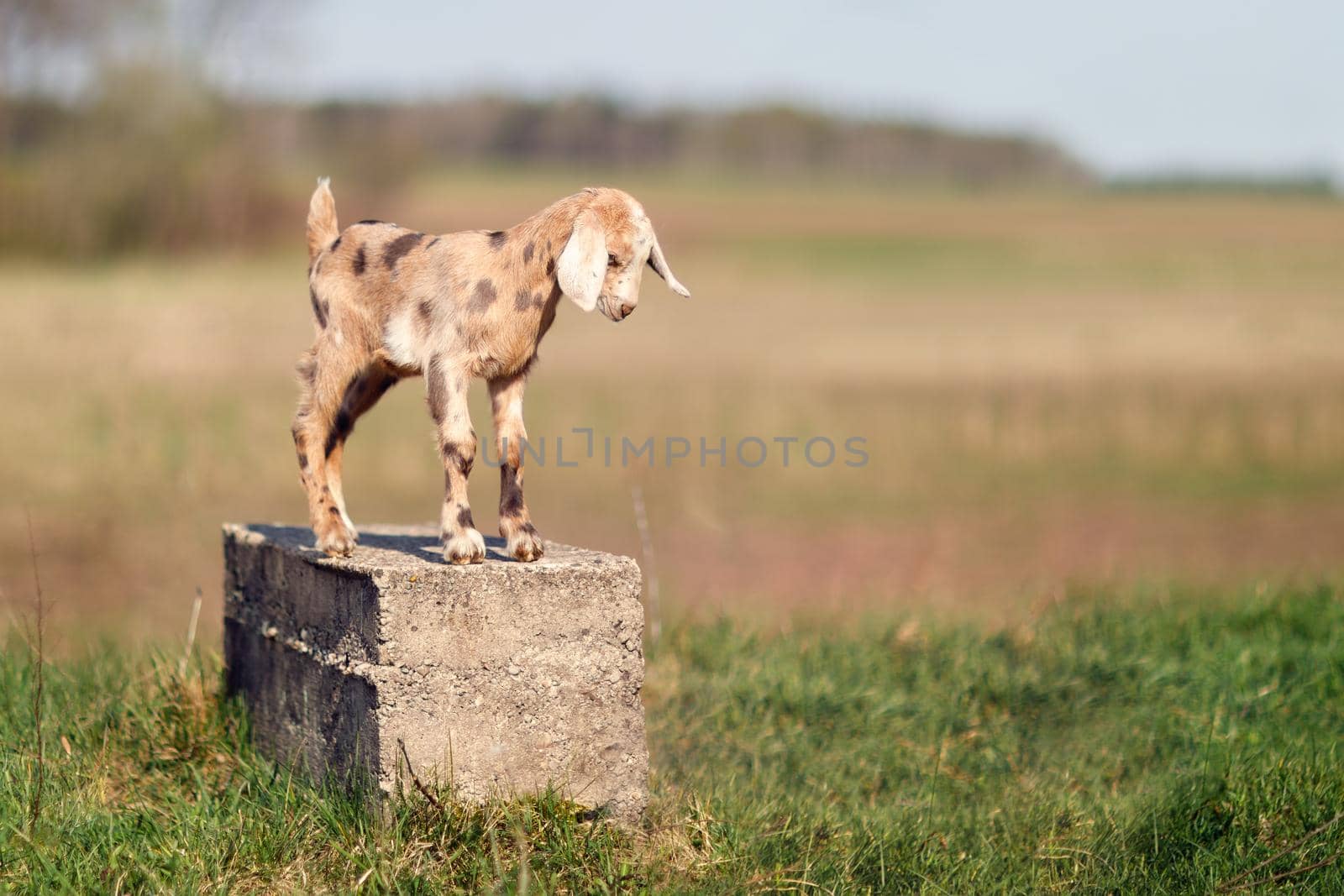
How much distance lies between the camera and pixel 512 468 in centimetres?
466

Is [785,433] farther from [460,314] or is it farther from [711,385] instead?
[460,314]

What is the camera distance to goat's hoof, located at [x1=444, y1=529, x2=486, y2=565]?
14.6 feet

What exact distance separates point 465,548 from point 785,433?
1282 cm

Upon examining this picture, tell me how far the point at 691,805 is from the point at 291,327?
65.7 ft

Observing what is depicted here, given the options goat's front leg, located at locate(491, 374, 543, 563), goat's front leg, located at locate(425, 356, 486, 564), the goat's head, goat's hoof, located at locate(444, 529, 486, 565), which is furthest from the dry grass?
the goat's head

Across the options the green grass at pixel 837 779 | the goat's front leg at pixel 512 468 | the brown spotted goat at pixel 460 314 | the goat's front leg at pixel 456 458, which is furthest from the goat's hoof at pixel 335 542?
the green grass at pixel 837 779

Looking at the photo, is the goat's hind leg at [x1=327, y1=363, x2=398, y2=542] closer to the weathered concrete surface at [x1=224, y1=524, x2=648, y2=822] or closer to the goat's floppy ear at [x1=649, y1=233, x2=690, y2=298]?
the weathered concrete surface at [x1=224, y1=524, x2=648, y2=822]

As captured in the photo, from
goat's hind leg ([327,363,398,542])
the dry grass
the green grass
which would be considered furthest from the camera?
the dry grass

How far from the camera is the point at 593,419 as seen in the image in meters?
17.3

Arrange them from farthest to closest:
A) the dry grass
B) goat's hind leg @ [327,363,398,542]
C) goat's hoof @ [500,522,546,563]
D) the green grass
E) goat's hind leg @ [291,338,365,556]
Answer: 1. the dry grass
2. goat's hind leg @ [327,363,398,542]
3. goat's hind leg @ [291,338,365,556]
4. goat's hoof @ [500,522,546,563]
5. the green grass

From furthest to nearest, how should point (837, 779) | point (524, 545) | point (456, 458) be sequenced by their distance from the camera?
Answer: 1. point (837, 779)
2. point (524, 545)
3. point (456, 458)

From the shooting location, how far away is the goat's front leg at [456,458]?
448cm

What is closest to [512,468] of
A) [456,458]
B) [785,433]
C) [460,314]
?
[456,458]

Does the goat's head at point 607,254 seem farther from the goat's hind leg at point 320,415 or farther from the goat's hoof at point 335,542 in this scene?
the goat's hoof at point 335,542
